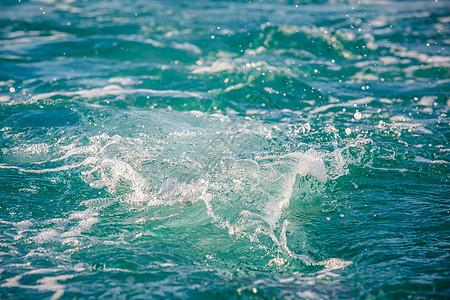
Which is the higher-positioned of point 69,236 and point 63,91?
point 63,91

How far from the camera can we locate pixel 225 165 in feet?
15.8

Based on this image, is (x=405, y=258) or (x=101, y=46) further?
(x=101, y=46)

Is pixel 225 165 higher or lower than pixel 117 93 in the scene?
lower

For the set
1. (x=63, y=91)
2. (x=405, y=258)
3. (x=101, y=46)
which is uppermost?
(x=101, y=46)

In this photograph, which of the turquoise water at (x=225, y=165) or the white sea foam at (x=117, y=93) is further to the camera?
the white sea foam at (x=117, y=93)

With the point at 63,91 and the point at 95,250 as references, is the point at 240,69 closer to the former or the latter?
the point at 63,91

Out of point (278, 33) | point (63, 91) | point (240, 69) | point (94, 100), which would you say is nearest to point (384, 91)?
point (240, 69)

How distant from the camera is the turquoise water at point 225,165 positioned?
3277 millimetres

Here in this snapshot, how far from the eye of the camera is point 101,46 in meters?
9.62

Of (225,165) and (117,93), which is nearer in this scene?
(225,165)

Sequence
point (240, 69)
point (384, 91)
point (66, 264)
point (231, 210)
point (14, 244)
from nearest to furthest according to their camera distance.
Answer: point (66, 264) → point (14, 244) → point (231, 210) → point (384, 91) → point (240, 69)

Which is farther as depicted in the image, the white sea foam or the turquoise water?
the white sea foam

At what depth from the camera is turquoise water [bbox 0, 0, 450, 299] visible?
328 cm

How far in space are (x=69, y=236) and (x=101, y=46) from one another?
697 cm
